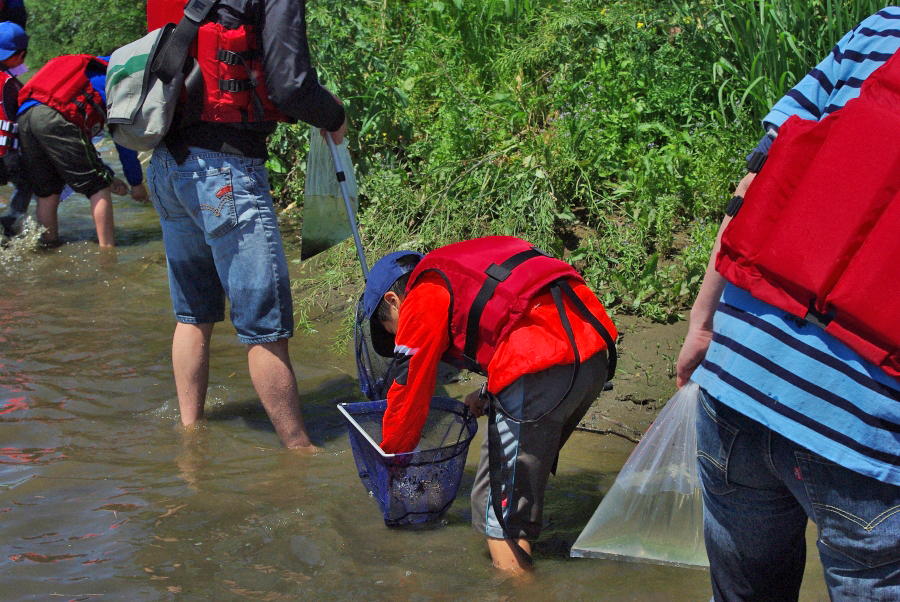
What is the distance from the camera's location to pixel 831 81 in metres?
1.64

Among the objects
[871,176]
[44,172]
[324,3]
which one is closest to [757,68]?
[324,3]

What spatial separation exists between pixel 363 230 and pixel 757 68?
2.30 meters

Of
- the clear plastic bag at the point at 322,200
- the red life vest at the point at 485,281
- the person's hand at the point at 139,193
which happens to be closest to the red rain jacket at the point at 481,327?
the red life vest at the point at 485,281

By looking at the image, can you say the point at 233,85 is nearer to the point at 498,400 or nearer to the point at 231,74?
the point at 231,74

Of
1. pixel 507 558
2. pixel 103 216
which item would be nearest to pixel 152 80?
pixel 507 558

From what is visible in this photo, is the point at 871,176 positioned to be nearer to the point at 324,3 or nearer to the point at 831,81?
the point at 831,81

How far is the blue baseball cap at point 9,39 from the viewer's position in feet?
21.0

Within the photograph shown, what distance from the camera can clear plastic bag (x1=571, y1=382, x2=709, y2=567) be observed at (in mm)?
2162

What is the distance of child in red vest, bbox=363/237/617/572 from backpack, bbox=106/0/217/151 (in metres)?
1.14

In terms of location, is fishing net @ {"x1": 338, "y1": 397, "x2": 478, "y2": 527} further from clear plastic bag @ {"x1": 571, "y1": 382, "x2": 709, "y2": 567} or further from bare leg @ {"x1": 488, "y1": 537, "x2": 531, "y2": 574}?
clear plastic bag @ {"x1": 571, "y1": 382, "x2": 709, "y2": 567}

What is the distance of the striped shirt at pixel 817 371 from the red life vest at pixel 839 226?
4 centimetres

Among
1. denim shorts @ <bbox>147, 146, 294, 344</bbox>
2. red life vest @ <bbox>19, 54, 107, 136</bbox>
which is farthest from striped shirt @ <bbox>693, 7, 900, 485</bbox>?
red life vest @ <bbox>19, 54, 107, 136</bbox>

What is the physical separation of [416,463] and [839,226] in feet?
5.29

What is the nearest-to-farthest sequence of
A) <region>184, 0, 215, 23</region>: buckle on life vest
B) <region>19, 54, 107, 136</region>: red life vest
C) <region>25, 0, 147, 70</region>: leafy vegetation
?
<region>184, 0, 215, 23</region>: buckle on life vest, <region>19, 54, 107, 136</region>: red life vest, <region>25, 0, 147, 70</region>: leafy vegetation
